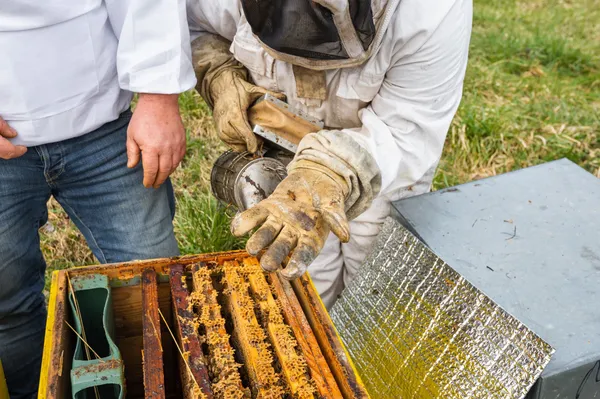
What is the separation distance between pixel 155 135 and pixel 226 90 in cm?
50

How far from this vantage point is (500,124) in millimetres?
4188

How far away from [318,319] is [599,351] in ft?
2.80

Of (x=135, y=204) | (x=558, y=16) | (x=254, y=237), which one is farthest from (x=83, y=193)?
(x=558, y=16)

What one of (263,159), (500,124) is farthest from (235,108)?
(500,124)

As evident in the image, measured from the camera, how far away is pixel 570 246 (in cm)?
206

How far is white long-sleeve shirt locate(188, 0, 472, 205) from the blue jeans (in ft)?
1.93

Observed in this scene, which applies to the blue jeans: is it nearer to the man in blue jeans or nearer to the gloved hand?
the man in blue jeans

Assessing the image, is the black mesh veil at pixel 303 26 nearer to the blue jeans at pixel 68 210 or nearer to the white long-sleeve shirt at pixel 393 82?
the white long-sleeve shirt at pixel 393 82

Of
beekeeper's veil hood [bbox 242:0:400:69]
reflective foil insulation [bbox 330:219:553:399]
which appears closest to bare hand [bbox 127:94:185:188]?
beekeeper's veil hood [bbox 242:0:400:69]

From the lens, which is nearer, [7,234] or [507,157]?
[7,234]

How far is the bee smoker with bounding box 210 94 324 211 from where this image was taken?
2.12 m

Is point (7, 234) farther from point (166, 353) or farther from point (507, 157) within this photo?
point (507, 157)

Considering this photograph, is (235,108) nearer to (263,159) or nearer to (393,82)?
(263,159)

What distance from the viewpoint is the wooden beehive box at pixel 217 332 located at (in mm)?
1359
